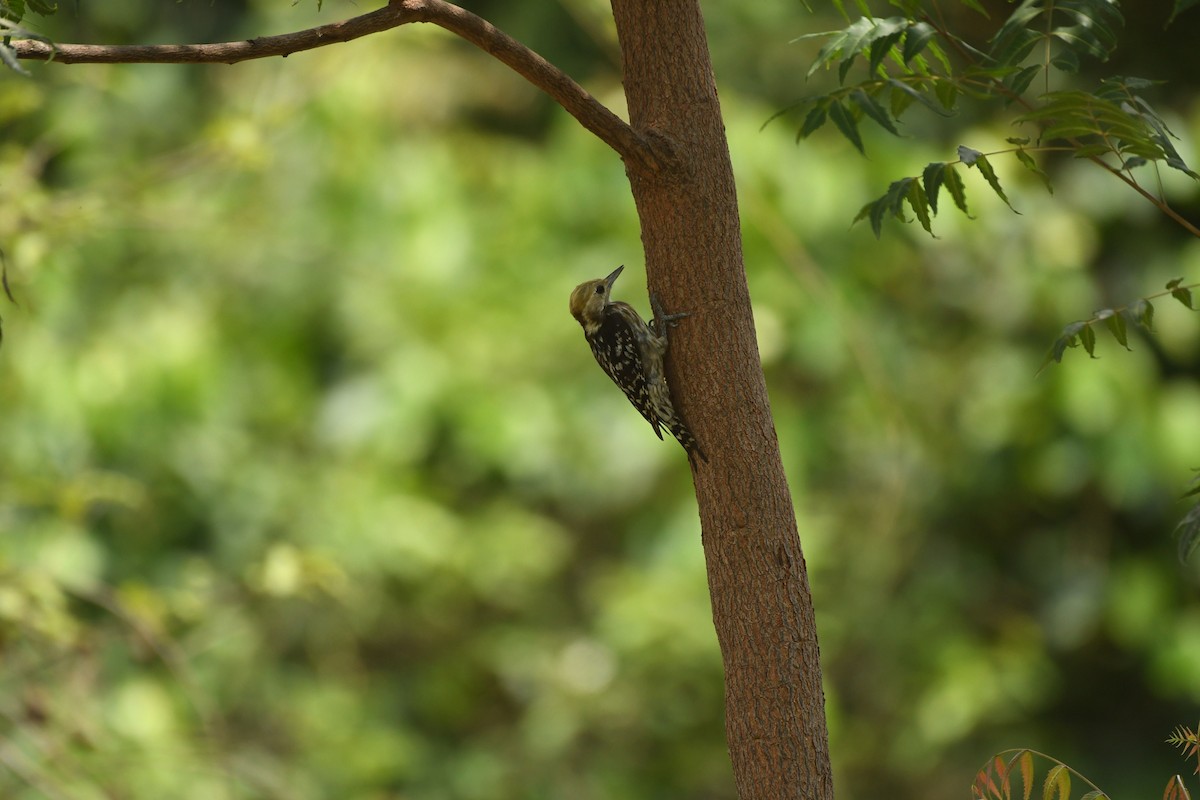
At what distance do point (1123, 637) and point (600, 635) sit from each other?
2662 millimetres

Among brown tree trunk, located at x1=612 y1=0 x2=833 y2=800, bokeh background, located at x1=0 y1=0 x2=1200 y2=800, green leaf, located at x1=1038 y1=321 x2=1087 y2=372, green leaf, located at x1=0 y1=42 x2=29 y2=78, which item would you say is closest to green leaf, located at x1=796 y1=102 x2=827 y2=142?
brown tree trunk, located at x1=612 y1=0 x2=833 y2=800

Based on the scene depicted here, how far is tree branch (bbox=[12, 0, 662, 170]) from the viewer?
1544 mm

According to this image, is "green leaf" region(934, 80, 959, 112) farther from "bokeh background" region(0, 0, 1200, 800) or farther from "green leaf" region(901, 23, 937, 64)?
"bokeh background" region(0, 0, 1200, 800)

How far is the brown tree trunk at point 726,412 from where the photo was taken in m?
1.80

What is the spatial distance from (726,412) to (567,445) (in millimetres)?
4306

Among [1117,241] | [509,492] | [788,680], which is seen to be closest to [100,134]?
[509,492]

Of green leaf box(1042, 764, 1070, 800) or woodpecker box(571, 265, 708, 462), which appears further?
woodpecker box(571, 265, 708, 462)

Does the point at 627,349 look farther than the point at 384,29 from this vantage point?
Yes

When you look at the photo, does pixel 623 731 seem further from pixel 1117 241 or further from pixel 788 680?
pixel 788 680

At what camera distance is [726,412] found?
74.1 inches

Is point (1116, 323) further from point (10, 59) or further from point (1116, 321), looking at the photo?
point (10, 59)

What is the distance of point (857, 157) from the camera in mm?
5996

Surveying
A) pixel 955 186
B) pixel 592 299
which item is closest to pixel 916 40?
pixel 955 186

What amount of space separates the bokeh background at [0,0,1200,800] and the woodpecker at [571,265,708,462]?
7.70ft
